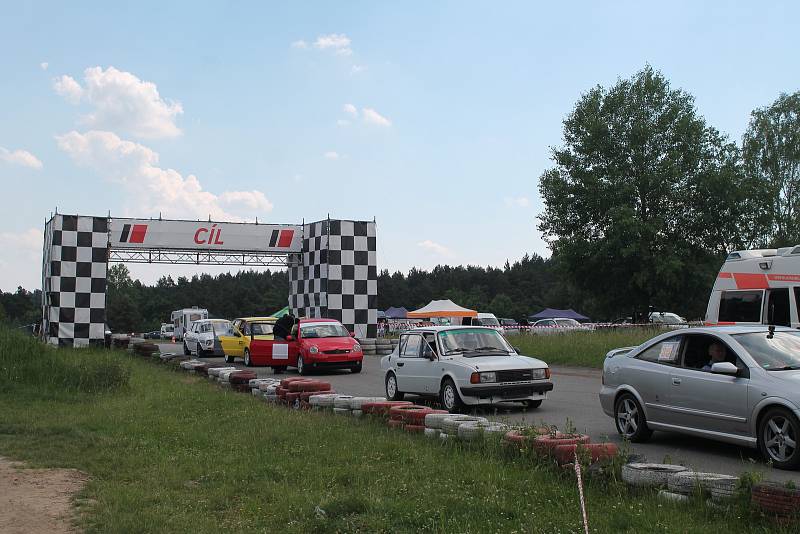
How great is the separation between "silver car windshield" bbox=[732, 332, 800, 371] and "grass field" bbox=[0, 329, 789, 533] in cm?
288

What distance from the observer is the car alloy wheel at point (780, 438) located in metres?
7.36

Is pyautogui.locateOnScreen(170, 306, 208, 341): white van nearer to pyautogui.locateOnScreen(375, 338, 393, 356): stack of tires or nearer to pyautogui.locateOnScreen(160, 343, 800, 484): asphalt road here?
pyautogui.locateOnScreen(375, 338, 393, 356): stack of tires

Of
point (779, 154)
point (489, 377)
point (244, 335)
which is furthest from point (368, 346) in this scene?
point (779, 154)

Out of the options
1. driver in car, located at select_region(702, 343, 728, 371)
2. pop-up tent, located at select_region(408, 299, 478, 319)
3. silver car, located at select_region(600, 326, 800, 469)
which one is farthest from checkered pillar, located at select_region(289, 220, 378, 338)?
driver in car, located at select_region(702, 343, 728, 371)

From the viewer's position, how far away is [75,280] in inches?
1137

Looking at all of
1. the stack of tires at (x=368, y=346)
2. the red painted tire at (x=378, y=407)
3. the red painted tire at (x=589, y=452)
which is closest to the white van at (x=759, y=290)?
the red painted tire at (x=378, y=407)

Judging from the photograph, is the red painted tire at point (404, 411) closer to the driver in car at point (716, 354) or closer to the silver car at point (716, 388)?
the silver car at point (716, 388)

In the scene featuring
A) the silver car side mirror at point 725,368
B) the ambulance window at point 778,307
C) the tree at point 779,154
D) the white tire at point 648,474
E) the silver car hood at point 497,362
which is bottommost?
the white tire at point 648,474

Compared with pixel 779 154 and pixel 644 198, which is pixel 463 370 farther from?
pixel 779 154

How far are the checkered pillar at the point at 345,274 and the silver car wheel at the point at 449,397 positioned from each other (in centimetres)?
1793

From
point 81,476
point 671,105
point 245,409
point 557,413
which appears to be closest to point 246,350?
point 245,409

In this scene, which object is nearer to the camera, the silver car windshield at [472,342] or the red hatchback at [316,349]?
the silver car windshield at [472,342]

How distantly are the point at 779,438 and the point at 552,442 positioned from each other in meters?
2.28

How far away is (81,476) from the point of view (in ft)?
26.6
